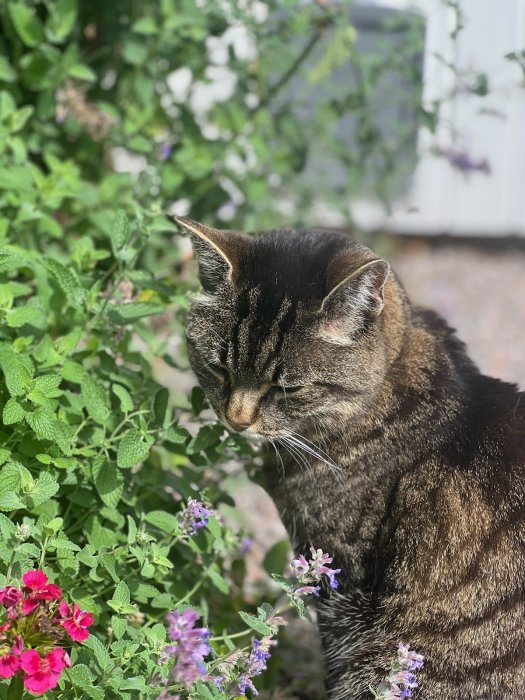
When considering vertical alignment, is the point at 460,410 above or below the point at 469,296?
above

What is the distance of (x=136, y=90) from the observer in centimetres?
336

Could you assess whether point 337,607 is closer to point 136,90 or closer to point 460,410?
point 460,410

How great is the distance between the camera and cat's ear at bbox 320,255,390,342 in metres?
2.02

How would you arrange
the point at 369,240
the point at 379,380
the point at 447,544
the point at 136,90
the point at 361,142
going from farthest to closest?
1. the point at 369,240
2. the point at 361,142
3. the point at 136,90
4. the point at 379,380
5. the point at 447,544

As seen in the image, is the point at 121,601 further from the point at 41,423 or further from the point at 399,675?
the point at 399,675

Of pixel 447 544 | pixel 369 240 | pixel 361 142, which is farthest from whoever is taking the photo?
pixel 369 240

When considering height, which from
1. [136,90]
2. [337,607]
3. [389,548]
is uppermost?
[136,90]

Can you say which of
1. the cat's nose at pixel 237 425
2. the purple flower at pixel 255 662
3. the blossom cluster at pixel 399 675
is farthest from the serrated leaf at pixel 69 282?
the blossom cluster at pixel 399 675

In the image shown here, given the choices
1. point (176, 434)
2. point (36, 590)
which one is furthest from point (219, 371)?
point (36, 590)

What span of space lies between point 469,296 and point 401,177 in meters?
0.77

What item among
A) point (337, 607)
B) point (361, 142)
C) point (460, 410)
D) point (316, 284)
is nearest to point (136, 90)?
point (361, 142)

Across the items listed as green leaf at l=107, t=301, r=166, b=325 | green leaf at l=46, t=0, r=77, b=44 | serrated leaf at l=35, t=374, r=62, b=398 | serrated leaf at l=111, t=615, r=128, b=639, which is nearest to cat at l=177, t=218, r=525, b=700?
green leaf at l=107, t=301, r=166, b=325

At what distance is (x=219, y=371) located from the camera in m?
2.27

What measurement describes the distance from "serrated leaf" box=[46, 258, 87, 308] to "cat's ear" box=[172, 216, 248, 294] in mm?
292
